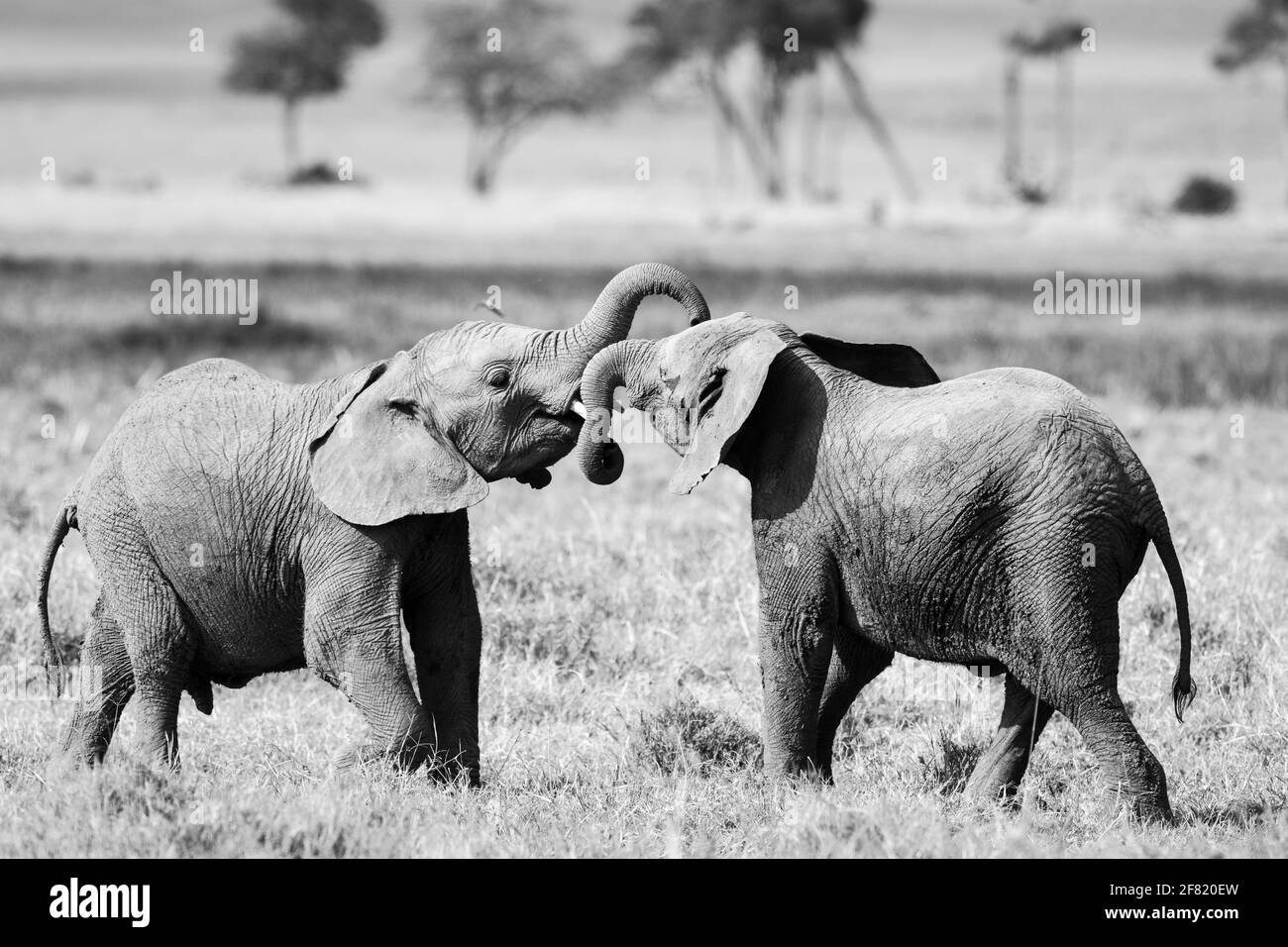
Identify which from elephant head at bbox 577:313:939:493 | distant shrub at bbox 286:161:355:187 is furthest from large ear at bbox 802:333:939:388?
distant shrub at bbox 286:161:355:187

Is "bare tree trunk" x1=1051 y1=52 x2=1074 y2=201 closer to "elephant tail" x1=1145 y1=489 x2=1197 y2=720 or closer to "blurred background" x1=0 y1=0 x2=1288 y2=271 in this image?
"blurred background" x1=0 y1=0 x2=1288 y2=271

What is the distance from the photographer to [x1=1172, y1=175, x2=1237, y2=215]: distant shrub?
5231 cm

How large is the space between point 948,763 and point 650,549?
9.55ft

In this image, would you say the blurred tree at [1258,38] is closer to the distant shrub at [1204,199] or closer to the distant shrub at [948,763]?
the distant shrub at [1204,199]

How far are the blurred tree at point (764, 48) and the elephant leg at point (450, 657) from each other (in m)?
55.2

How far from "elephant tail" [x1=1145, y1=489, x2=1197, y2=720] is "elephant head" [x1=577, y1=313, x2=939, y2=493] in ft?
3.64

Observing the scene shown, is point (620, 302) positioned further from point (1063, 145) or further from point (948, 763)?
point (1063, 145)

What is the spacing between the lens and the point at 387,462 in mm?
6207

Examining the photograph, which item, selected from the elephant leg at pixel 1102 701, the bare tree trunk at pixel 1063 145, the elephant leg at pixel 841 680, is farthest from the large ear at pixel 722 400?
the bare tree trunk at pixel 1063 145

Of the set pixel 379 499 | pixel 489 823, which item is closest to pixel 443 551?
pixel 379 499

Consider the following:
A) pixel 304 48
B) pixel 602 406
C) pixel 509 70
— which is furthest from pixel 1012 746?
pixel 304 48

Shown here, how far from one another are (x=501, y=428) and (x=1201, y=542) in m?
4.82

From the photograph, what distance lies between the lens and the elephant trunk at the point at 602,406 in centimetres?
609
